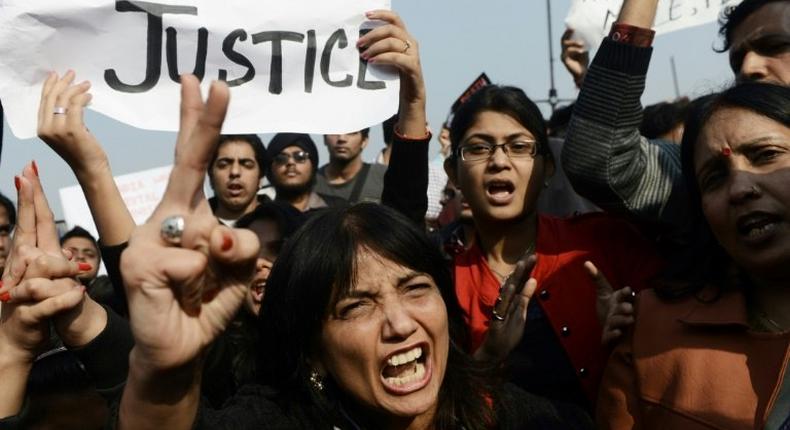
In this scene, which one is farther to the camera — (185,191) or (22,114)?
(22,114)

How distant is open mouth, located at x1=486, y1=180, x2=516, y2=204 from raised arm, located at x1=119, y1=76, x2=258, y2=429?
1.71m

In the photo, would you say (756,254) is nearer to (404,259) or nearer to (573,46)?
(404,259)

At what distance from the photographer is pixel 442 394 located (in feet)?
8.54

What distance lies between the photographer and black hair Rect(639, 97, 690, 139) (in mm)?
4246

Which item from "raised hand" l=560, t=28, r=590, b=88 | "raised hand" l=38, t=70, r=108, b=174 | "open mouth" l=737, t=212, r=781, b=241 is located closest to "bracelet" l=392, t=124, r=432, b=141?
"raised hand" l=38, t=70, r=108, b=174

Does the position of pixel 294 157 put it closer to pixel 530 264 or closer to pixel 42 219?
pixel 530 264

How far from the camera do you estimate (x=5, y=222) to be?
5035mm

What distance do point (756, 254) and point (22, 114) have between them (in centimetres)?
218

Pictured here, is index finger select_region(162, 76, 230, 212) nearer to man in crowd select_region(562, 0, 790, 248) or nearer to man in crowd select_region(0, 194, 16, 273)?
man in crowd select_region(562, 0, 790, 248)

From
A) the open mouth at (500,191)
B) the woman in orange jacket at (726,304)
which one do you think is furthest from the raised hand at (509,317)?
the open mouth at (500,191)

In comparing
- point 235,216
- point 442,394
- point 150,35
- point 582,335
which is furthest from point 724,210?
point 235,216

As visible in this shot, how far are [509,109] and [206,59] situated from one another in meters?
1.10

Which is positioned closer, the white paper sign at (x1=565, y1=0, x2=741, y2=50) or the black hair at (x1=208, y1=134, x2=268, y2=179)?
the white paper sign at (x1=565, y1=0, x2=741, y2=50)

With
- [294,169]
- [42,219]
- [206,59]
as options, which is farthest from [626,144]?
[294,169]
